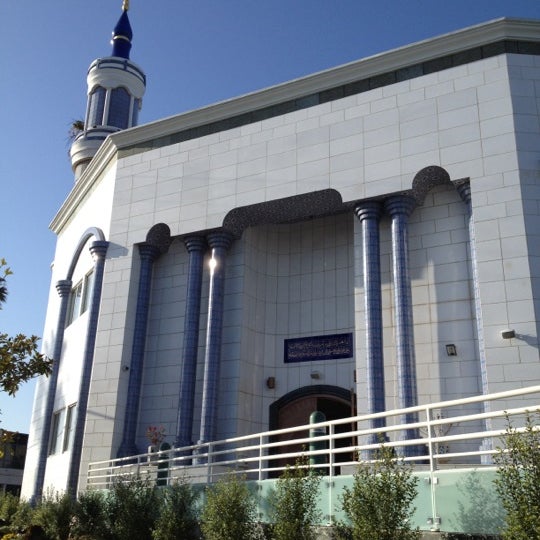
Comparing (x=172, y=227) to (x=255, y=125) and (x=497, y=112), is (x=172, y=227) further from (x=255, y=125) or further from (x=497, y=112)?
(x=497, y=112)

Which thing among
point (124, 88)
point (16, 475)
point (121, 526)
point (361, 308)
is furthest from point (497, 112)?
point (16, 475)

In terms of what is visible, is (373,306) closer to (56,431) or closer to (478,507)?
(478,507)

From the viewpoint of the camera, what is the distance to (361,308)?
1577 cm

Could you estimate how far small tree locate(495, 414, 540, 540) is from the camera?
6230mm

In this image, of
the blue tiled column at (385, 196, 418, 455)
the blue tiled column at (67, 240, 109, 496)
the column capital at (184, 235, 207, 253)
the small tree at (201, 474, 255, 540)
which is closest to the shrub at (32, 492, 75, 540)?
the blue tiled column at (67, 240, 109, 496)

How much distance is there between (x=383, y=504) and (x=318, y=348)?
998cm

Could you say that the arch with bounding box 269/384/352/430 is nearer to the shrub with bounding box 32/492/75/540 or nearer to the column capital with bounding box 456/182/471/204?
the shrub with bounding box 32/492/75/540

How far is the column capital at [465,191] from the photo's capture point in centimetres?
1512

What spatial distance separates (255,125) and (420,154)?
498 cm

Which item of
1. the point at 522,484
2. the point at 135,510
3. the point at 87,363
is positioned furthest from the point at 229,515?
the point at 87,363

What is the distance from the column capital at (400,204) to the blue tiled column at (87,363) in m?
8.90

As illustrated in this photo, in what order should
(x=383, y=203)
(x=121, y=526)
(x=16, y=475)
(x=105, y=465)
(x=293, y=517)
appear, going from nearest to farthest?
1. (x=293, y=517)
2. (x=121, y=526)
3. (x=383, y=203)
4. (x=105, y=465)
5. (x=16, y=475)

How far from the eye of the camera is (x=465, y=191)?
15.2m

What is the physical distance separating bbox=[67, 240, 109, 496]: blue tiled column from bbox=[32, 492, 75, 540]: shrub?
2.05 m
